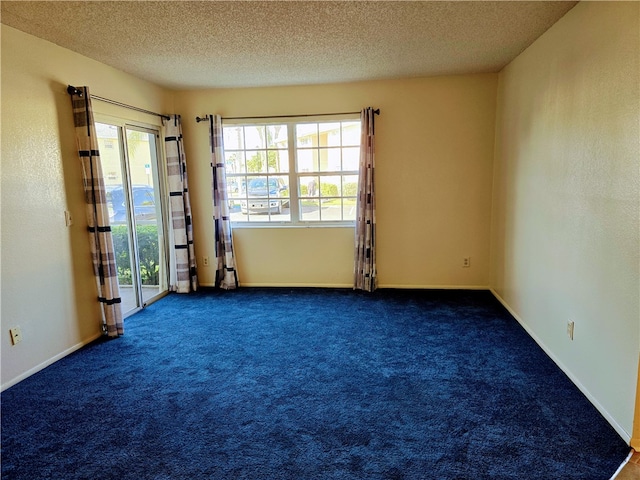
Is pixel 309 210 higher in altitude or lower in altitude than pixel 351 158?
lower

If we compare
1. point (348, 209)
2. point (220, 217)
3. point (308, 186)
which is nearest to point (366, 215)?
point (348, 209)

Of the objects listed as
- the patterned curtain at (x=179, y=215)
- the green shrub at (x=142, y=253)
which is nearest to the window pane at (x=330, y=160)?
the patterned curtain at (x=179, y=215)

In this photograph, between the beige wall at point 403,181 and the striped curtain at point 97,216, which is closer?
the striped curtain at point 97,216

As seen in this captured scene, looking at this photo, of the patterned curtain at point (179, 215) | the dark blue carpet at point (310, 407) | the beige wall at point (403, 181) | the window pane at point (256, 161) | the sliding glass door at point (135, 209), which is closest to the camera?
the dark blue carpet at point (310, 407)

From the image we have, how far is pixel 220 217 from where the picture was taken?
185 inches

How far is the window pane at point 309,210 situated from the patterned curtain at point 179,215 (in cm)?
136

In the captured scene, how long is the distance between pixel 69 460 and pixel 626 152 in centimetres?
322

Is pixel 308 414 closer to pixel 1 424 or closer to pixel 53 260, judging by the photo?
pixel 1 424

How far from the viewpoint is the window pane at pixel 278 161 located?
15.5 ft

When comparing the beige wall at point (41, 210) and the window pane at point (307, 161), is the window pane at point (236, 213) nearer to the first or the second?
the window pane at point (307, 161)

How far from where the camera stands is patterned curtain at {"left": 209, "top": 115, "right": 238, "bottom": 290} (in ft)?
15.1

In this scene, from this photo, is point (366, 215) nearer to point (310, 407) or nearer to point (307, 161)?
point (307, 161)

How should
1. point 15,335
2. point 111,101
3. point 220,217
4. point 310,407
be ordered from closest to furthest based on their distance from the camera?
1. point 310,407
2. point 15,335
3. point 111,101
4. point 220,217

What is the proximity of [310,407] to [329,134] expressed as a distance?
3188mm
